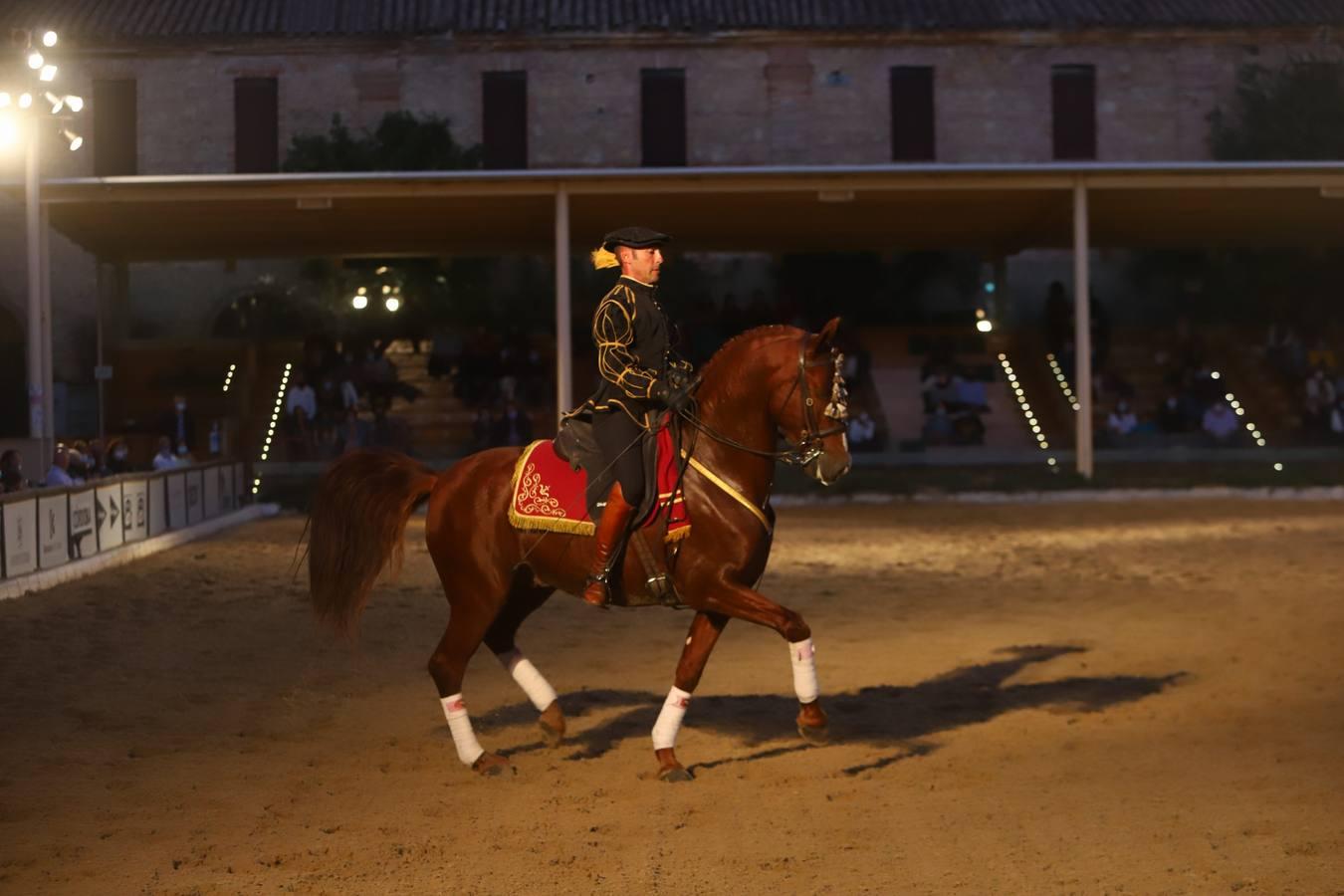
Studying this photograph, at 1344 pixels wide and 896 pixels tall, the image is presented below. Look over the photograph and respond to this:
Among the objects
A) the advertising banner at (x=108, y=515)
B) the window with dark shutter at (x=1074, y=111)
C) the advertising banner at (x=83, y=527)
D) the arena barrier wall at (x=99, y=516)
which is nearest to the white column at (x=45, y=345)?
the arena barrier wall at (x=99, y=516)

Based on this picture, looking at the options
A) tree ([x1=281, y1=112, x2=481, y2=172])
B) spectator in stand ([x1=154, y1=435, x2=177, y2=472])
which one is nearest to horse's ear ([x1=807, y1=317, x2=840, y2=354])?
spectator in stand ([x1=154, y1=435, x2=177, y2=472])

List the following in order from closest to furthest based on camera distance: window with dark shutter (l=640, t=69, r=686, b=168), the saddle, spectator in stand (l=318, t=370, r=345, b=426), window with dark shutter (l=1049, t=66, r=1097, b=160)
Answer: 1. the saddle
2. spectator in stand (l=318, t=370, r=345, b=426)
3. window with dark shutter (l=640, t=69, r=686, b=168)
4. window with dark shutter (l=1049, t=66, r=1097, b=160)

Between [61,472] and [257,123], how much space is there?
2478cm

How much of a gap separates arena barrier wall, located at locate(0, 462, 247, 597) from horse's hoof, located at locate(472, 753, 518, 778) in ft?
27.4

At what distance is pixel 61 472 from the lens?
19.7 metres

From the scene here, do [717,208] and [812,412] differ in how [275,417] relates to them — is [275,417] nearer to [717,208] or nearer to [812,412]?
[717,208]

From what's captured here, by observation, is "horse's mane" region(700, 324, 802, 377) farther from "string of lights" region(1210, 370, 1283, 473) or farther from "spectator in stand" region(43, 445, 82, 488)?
"string of lights" region(1210, 370, 1283, 473)

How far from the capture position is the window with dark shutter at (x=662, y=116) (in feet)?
141

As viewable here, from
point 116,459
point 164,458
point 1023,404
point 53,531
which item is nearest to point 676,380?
point 53,531

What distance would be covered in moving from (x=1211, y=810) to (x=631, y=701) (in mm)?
4012

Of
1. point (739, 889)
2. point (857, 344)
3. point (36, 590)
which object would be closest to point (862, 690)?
point (739, 889)

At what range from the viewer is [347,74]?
42312 millimetres

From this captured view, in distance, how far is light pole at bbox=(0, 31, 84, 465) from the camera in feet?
71.6

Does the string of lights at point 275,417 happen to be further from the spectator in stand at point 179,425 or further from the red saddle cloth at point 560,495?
the red saddle cloth at point 560,495
